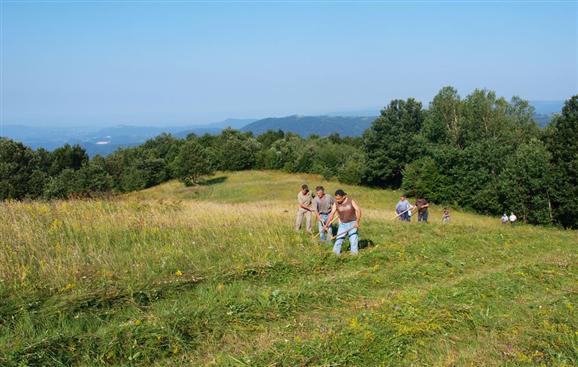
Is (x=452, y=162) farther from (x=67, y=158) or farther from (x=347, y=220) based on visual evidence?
(x=67, y=158)

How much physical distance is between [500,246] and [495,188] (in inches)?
1346

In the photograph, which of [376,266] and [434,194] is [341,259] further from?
[434,194]

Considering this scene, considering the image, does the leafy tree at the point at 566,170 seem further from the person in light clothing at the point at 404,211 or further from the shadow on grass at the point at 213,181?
the shadow on grass at the point at 213,181

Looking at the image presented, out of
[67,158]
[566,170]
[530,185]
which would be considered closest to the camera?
[566,170]

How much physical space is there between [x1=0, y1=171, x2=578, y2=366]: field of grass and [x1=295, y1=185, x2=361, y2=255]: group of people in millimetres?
506

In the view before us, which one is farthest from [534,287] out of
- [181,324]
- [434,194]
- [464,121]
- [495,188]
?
[464,121]

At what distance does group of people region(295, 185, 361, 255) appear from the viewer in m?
10.6

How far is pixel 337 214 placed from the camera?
464 inches

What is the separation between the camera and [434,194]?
50.0m

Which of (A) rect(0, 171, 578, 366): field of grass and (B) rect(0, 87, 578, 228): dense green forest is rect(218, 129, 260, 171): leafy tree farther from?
(A) rect(0, 171, 578, 366): field of grass

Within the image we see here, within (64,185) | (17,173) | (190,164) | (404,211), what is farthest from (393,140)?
(17,173)

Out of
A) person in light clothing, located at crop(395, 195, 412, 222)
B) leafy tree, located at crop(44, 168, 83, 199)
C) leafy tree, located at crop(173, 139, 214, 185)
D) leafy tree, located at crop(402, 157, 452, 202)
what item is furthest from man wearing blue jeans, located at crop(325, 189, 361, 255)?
leafy tree, located at crop(173, 139, 214, 185)

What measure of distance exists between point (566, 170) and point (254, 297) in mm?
36964

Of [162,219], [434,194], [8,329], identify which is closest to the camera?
[8,329]
